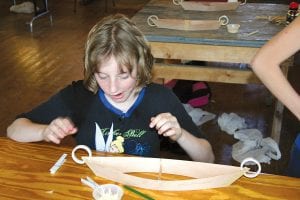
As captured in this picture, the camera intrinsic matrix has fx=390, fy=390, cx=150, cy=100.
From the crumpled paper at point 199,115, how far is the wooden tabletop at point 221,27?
0.77 metres

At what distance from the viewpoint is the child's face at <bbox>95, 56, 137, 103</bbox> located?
125 centimetres

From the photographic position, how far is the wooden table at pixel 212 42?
2.23 metres

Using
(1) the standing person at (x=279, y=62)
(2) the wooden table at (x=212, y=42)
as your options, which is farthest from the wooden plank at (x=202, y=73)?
(1) the standing person at (x=279, y=62)

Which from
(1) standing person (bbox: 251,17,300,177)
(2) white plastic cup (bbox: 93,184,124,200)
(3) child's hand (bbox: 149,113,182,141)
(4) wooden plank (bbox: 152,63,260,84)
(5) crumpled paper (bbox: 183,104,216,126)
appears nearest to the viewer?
(2) white plastic cup (bbox: 93,184,124,200)

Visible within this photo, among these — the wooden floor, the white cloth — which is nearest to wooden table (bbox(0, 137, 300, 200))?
the wooden floor

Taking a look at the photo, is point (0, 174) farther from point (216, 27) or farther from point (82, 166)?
point (216, 27)

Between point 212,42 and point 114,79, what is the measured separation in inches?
44.3

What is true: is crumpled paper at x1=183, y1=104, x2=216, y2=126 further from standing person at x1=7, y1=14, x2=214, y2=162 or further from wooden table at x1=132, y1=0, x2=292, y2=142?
standing person at x1=7, y1=14, x2=214, y2=162

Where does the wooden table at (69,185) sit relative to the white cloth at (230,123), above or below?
above

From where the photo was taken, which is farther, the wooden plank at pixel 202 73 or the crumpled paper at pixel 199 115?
the crumpled paper at pixel 199 115

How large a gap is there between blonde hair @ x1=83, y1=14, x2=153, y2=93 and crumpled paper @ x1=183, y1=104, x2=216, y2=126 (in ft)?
5.70

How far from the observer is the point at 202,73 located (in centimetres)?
270

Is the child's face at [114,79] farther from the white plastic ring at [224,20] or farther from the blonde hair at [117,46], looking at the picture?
the white plastic ring at [224,20]

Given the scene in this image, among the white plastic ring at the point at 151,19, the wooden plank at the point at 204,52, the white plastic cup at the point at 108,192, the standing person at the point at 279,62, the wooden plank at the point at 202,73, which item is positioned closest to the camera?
the white plastic cup at the point at 108,192
